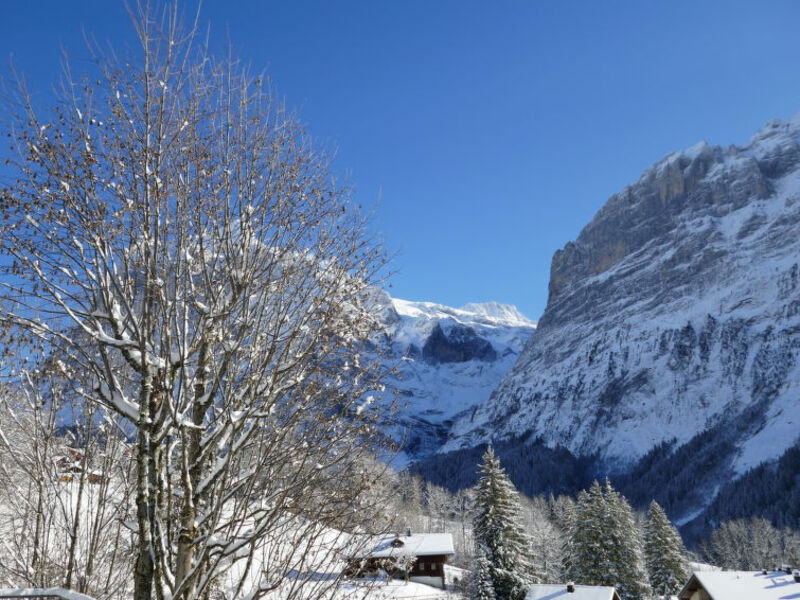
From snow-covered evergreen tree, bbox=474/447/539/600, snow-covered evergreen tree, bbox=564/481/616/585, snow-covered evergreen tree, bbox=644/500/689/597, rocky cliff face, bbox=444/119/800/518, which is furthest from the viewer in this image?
rocky cliff face, bbox=444/119/800/518

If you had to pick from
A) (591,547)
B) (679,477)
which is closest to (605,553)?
(591,547)

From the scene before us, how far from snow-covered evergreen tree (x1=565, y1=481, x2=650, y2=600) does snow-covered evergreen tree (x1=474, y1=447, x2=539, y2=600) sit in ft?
12.3

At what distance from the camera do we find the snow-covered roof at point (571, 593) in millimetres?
30188

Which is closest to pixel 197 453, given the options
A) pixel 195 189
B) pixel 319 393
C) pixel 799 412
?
pixel 319 393

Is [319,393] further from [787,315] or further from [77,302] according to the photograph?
[787,315]

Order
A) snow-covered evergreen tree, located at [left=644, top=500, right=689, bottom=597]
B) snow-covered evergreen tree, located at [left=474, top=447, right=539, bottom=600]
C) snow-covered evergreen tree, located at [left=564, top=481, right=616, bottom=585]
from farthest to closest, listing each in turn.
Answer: snow-covered evergreen tree, located at [left=644, top=500, right=689, bottom=597]
snow-covered evergreen tree, located at [left=564, top=481, right=616, bottom=585]
snow-covered evergreen tree, located at [left=474, top=447, right=539, bottom=600]

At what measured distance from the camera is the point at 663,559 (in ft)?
138

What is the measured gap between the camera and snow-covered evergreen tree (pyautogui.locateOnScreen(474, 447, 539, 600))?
3122 cm

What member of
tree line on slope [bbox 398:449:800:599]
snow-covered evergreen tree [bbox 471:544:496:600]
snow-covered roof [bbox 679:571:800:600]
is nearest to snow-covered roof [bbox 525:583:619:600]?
tree line on slope [bbox 398:449:800:599]

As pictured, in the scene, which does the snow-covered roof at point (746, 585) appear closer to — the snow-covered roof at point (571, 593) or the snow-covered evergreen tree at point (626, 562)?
the snow-covered evergreen tree at point (626, 562)

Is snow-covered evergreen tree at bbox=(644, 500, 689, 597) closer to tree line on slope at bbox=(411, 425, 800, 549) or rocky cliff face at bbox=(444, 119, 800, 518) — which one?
tree line on slope at bbox=(411, 425, 800, 549)

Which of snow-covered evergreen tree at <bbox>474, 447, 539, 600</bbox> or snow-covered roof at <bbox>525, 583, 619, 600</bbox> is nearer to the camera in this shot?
snow-covered roof at <bbox>525, 583, 619, 600</bbox>

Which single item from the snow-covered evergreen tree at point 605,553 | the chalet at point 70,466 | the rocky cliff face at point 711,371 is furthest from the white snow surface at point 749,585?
the rocky cliff face at point 711,371

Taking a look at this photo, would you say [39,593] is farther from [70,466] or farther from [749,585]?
[749,585]
